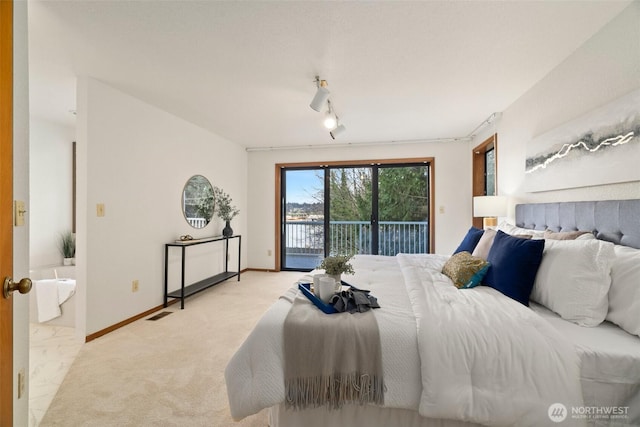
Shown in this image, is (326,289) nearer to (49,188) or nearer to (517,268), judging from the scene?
(517,268)

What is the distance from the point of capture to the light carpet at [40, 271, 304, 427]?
5.38ft

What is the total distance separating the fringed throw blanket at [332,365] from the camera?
4.26 ft

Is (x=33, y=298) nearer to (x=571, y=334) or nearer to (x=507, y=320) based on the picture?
(x=507, y=320)

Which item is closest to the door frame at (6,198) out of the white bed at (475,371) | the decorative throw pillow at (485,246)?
the white bed at (475,371)

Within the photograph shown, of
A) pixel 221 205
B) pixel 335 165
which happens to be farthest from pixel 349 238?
pixel 221 205

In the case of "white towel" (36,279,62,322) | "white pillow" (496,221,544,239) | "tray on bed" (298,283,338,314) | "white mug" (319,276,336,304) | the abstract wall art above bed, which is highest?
the abstract wall art above bed

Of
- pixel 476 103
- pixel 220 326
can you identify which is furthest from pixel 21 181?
pixel 476 103

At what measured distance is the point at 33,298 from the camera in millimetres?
3031

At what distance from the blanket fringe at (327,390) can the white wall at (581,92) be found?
190 cm

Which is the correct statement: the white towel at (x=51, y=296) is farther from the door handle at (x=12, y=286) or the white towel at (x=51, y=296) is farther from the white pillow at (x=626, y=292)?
the white pillow at (x=626, y=292)

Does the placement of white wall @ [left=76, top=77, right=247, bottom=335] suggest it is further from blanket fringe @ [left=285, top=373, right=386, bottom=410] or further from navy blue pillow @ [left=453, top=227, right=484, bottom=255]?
navy blue pillow @ [left=453, top=227, right=484, bottom=255]

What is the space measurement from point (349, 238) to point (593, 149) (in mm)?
3870

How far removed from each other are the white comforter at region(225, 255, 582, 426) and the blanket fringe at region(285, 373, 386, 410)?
6 centimetres

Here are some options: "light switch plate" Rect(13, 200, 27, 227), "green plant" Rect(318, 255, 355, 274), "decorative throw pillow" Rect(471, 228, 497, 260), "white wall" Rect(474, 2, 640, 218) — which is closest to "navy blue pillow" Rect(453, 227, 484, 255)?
"decorative throw pillow" Rect(471, 228, 497, 260)
